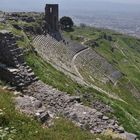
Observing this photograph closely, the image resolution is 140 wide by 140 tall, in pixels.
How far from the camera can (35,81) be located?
126 ft

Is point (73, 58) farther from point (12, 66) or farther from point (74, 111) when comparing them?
point (74, 111)

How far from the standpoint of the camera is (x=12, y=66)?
128ft

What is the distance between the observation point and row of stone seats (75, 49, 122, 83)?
102 metres

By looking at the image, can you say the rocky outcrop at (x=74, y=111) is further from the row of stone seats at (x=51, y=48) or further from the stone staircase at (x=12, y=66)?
the row of stone seats at (x=51, y=48)

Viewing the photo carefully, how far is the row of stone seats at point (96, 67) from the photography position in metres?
102

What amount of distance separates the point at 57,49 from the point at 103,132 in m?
62.3

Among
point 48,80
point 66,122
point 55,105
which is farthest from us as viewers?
point 48,80

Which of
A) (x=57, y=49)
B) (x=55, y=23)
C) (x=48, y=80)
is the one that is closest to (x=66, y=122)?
(x=48, y=80)

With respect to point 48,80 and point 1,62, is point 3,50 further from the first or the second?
point 48,80

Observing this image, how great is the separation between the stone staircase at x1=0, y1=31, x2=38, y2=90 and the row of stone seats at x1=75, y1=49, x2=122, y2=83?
2129 inches

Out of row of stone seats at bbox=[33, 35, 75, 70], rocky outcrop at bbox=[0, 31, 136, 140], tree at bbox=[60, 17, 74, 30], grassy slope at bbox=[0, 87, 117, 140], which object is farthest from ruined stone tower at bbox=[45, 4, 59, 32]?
grassy slope at bbox=[0, 87, 117, 140]

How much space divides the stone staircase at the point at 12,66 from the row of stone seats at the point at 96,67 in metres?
54.1

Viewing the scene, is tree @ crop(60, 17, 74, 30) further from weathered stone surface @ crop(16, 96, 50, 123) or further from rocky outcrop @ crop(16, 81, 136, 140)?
weathered stone surface @ crop(16, 96, 50, 123)

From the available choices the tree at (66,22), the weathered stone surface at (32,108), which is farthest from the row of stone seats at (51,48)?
the tree at (66,22)
